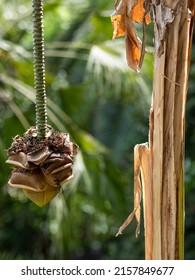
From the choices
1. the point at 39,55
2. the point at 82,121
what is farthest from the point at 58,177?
the point at 82,121

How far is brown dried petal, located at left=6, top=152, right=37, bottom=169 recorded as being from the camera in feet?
2.51

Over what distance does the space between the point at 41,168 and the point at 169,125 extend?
0.17 m

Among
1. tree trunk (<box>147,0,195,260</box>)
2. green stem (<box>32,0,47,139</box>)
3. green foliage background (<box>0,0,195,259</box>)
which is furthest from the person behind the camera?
green foliage background (<box>0,0,195,259</box>)

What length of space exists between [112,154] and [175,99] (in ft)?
10.8

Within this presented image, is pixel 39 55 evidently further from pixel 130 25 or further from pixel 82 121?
pixel 82 121

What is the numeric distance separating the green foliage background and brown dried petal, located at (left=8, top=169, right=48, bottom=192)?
1.72 m

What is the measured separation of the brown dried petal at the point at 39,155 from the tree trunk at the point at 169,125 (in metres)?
0.15

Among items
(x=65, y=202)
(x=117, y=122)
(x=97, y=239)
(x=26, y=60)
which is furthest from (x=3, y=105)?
(x=97, y=239)

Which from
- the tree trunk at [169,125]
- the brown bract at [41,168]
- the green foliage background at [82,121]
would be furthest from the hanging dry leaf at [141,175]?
the green foliage background at [82,121]

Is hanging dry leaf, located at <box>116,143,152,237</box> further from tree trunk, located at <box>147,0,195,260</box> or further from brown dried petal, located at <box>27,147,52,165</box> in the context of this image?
brown dried petal, located at <box>27,147,52,165</box>

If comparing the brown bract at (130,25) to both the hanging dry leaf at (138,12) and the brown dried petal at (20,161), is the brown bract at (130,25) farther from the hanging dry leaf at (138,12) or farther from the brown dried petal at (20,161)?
the brown dried petal at (20,161)

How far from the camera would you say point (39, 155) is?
0.76 m

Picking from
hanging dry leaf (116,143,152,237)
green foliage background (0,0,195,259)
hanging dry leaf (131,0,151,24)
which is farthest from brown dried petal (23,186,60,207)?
green foliage background (0,0,195,259)

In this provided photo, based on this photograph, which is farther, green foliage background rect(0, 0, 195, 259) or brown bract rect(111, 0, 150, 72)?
green foliage background rect(0, 0, 195, 259)
